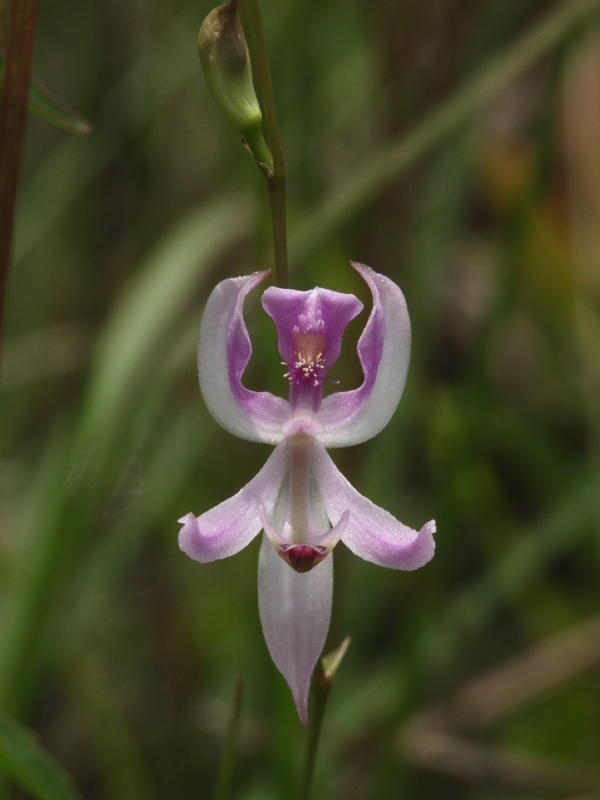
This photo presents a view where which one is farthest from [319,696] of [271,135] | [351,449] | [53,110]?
[351,449]

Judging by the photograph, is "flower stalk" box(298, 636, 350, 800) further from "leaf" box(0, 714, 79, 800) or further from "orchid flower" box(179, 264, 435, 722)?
"leaf" box(0, 714, 79, 800)

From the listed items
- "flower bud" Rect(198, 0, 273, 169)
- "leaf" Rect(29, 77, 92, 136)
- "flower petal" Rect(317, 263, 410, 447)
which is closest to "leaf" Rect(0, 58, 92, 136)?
"leaf" Rect(29, 77, 92, 136)

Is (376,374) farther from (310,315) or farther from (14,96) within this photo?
(14,96)

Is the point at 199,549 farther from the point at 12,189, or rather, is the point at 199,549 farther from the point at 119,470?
the point at 119,470

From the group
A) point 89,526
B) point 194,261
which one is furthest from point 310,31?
point 89,526

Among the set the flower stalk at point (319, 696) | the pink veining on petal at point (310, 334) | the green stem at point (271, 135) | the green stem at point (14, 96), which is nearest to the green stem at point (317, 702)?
the flower stalk at point (319, 696)

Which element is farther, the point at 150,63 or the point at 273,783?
the point at 150,63
